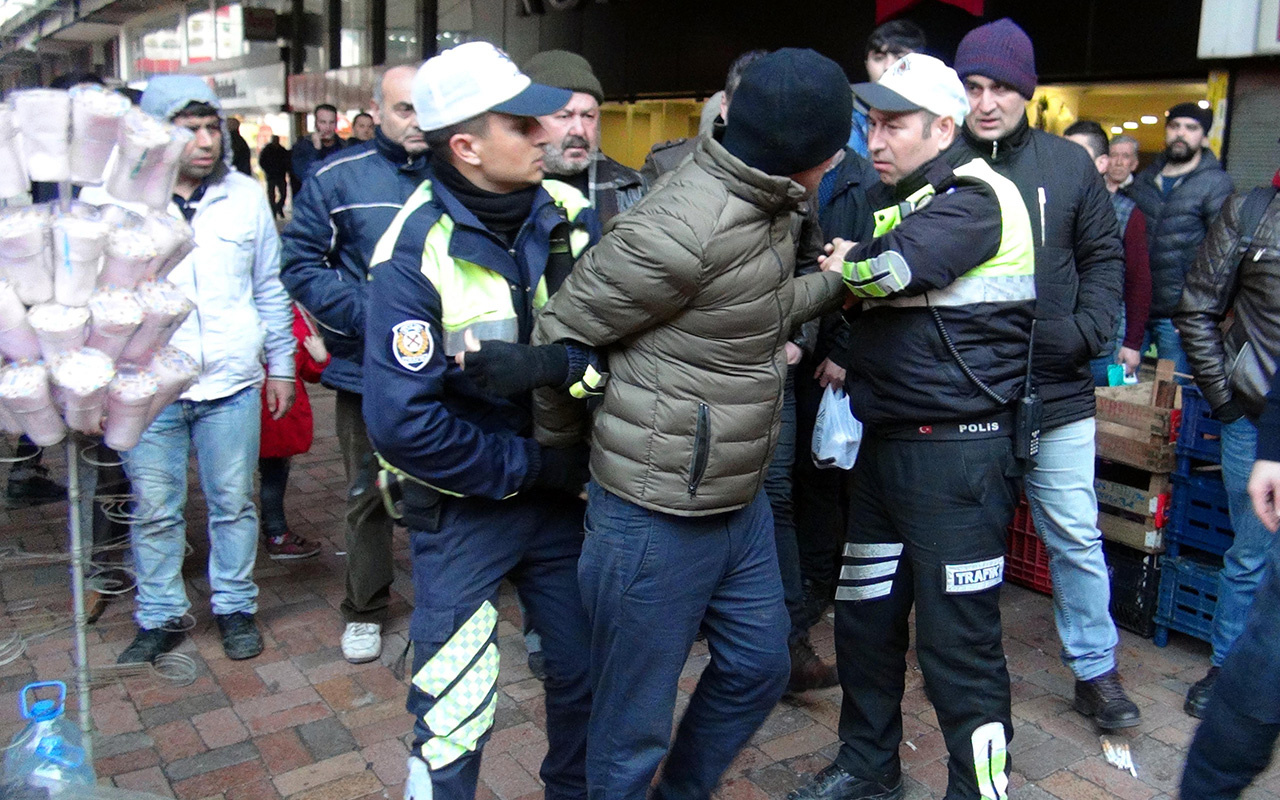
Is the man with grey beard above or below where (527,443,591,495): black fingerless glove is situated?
above

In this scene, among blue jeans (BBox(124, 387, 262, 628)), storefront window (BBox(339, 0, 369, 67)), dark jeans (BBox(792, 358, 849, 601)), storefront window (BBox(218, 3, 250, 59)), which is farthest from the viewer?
storefront window (BBox(218, 3, 250, 59))

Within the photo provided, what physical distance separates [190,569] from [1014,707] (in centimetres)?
368

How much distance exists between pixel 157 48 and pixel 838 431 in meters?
31.3

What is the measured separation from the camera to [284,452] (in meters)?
5.69

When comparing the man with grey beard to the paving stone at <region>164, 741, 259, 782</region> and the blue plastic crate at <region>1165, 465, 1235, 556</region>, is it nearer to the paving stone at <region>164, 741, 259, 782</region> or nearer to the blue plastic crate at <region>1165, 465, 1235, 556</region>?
the paving stone at <region>164, 741, 259, 782</region>

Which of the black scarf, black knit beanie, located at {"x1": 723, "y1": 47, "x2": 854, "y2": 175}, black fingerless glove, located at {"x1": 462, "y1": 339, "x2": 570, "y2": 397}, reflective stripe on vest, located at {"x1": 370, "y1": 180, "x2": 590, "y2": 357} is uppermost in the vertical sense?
black knit beanie, located at {"x1": 723, "y1": 47, "x2": 854, "y2": 175}

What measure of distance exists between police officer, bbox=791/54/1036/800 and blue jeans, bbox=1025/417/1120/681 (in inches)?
24.1

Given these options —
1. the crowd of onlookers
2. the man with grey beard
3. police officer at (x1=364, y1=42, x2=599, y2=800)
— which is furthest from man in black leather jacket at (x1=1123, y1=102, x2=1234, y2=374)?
police officer at (x1=364, y1=42, x2=599, y2=800)

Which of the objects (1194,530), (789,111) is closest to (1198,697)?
(1194,530)

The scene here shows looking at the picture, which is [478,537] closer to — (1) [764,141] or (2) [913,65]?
(1) [764,141]

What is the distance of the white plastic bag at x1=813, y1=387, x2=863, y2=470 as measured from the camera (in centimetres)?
414

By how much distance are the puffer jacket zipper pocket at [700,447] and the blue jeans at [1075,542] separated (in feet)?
5.18

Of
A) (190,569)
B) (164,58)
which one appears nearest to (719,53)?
(190,569)

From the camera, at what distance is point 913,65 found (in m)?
3.14
